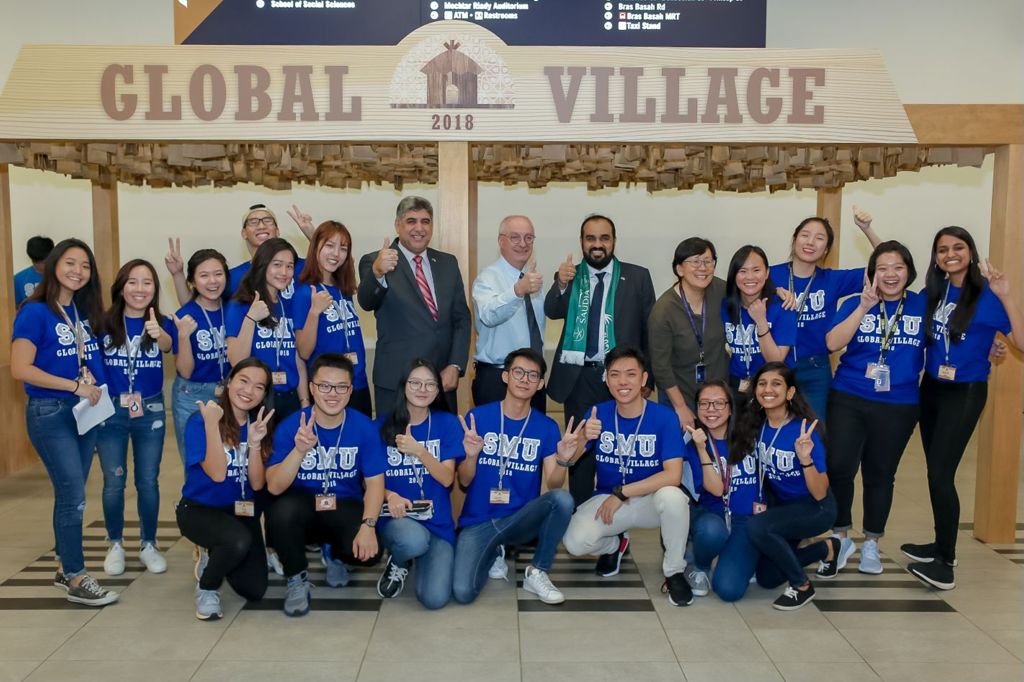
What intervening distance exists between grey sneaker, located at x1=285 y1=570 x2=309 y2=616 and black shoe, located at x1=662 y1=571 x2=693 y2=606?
159 cm

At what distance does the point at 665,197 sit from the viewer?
1014 centimetres

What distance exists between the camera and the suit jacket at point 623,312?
190 inches

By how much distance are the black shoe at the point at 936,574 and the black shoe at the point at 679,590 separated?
1146 millimetres

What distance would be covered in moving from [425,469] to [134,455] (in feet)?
4.69

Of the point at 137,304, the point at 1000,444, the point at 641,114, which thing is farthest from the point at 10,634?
the point at 1000,444

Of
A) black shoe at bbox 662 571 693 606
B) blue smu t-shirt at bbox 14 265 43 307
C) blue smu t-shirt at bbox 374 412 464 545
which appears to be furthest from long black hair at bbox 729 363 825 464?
blue smu t-shirt at bbox 14 265 43 307

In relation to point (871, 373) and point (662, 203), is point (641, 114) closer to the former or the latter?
point (871, 373)

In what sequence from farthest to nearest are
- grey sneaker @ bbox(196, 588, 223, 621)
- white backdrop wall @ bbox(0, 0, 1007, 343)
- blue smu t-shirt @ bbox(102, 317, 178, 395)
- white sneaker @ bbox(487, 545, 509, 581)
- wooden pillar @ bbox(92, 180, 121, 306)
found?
white backdrop wall @ bbox(0, 0, 1007, 343) < wooden pillar @ bbox(92, 180, 121, 306) < white sneaker @ bbox(487, 545, 509, 581) < blue smu t-shirt @ bbox(102, 317, 178, 395) < grey sneaker @ bbox(196, 588, 223, 621)

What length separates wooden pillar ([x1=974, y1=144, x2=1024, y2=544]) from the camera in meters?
4.90

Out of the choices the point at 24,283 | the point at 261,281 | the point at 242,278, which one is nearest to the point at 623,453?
the point at 261,281

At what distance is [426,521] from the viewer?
4078 millimetres

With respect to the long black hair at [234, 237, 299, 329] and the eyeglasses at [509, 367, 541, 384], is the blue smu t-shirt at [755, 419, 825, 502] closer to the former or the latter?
the eyeglasses at [509, 367, 541, 384]

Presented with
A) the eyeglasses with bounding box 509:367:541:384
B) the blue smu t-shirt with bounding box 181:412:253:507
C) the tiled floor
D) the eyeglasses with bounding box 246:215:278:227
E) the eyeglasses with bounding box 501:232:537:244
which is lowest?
the tiled floor

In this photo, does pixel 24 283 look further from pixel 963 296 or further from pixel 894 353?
pixel 963 296
